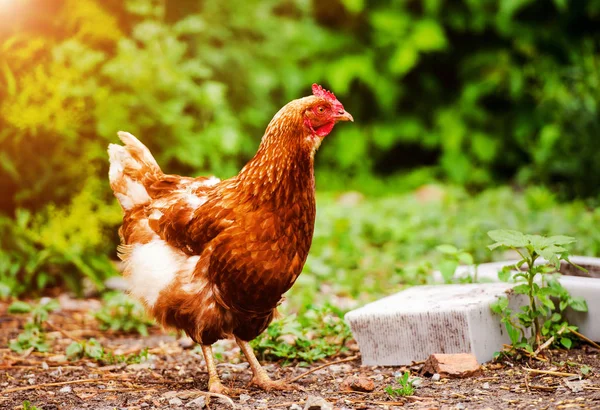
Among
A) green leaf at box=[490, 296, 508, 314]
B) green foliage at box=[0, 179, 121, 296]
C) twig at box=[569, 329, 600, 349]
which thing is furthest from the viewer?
green foliage at box=[0, 179, 121, 296]

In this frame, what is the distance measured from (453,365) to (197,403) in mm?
1120

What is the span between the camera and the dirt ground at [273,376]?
280 centimetres

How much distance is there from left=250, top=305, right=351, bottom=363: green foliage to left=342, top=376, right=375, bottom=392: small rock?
517 millimetres

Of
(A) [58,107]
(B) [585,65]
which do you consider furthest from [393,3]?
(A) [58,107]

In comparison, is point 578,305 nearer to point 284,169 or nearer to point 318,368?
point 318,368

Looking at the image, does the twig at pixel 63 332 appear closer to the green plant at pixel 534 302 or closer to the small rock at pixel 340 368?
the small rock at pixel 340 368

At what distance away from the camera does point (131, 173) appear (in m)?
3.65

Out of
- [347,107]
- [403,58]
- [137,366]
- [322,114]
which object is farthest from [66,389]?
[347,107]

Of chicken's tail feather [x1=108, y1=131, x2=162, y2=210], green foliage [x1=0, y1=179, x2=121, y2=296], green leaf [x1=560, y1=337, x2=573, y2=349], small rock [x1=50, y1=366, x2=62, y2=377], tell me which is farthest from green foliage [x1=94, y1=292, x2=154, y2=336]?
green leaf [x1=560, y1=337, x2=573, y2=349]

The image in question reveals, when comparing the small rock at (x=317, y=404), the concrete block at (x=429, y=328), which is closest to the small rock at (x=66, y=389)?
the small rock at (x=317, y=404)

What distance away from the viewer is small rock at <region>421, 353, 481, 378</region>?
305 cm

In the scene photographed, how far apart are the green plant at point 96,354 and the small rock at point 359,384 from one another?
3.68 feet

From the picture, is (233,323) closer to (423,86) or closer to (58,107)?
(58,107)

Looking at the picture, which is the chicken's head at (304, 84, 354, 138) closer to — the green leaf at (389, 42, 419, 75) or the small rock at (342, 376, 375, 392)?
the small rock at (342, 376, 375, 392)
